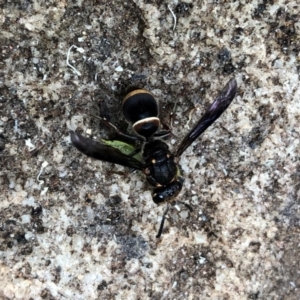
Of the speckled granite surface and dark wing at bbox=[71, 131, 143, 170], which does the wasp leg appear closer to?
the speckled granite surface

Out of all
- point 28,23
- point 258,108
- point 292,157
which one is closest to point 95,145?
point 28,23

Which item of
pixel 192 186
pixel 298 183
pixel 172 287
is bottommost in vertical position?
pixel 172 287

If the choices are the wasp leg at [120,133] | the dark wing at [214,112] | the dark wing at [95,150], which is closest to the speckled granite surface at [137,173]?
the wasp leg at [120,133]

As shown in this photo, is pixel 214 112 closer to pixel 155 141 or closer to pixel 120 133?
pixel 155 141

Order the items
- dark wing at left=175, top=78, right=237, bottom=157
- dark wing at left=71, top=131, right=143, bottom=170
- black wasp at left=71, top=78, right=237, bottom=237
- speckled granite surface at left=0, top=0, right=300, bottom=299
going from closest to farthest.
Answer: dark wing at left=71, top=131, right=143, bottom=170 → black wasp at left=71, top=78, right=237, bottom=237 → dark wing at left=175, top=78, right=237, bottom=157 → speckled granite surface at left=0, top=0, right=300, bottom=299

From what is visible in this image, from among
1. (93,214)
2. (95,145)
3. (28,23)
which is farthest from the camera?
(93,214)

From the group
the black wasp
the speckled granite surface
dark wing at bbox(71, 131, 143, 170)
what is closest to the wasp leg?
the black wasp

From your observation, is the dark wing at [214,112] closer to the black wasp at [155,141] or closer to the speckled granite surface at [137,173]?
the black wasp at [155,141]

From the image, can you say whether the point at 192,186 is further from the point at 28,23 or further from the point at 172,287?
the point at 28,23
